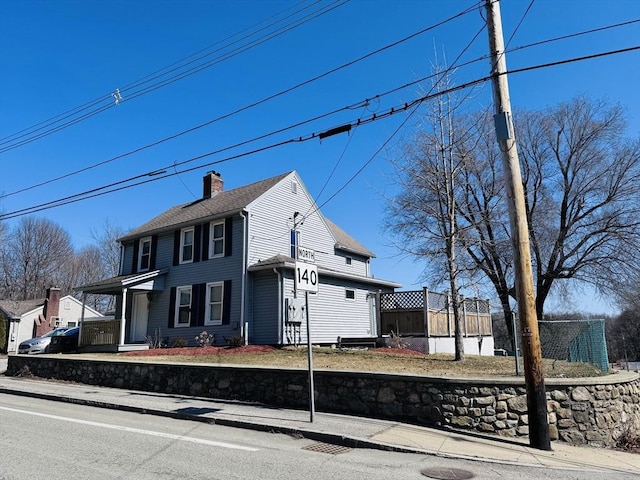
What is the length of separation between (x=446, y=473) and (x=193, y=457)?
3148 mm

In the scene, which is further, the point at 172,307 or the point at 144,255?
the point at 144,255

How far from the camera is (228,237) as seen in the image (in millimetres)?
20438

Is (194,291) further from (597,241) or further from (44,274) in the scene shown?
(44,274)

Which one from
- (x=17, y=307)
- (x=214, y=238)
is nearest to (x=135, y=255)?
(x=214, y=238)

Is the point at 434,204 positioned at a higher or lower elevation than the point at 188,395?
higher

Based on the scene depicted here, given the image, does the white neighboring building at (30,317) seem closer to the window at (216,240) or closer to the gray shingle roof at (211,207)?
the gray shingle roof at (211,207)

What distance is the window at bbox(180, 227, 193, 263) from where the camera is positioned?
21859mm

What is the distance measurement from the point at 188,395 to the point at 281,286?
8097 millimetres

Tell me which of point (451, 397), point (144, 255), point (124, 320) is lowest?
point (451, 397)

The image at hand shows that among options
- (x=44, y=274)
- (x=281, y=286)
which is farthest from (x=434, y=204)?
(x=44, y=274)

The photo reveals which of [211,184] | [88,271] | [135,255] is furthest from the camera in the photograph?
[88,271]

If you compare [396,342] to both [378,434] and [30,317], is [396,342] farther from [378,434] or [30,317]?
[30,317]

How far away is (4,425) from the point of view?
8.00m

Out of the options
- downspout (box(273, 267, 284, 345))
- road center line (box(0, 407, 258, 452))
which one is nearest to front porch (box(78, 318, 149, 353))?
downspout (box(273, 267, 284, 345))
